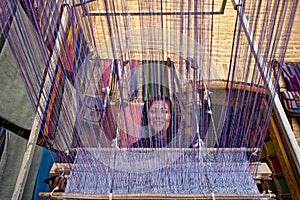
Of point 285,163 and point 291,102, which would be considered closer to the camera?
point 285,163

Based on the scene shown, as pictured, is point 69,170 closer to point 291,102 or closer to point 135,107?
point 135,107

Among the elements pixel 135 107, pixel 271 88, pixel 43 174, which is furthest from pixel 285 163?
pixel 43 174

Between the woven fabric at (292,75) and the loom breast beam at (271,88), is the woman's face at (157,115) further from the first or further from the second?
the woven fabric at (292,75)

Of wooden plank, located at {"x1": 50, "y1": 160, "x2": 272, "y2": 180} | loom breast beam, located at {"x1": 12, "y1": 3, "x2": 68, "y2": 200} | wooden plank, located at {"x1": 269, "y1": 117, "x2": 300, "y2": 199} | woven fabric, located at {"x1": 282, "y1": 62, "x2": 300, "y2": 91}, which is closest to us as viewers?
loom breast beam, located at {"x1": 12, "y1": 3, "x2": 68, "y2": 200}

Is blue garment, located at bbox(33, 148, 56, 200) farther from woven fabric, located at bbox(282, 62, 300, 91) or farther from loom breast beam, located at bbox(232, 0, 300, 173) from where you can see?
woven fabric, located at bbox(282, 62, 300, 91)

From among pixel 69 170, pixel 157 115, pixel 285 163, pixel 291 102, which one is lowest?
pixel 69 170

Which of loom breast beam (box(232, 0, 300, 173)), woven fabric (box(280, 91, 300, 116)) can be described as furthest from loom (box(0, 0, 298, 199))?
woven fabric (box(280, 91, 300, 116))

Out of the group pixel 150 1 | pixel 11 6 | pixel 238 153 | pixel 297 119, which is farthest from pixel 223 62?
pixel 11 6

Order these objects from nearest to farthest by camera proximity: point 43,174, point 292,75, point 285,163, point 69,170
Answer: point 69,170
point 43,174
point 285,163
point 292,75

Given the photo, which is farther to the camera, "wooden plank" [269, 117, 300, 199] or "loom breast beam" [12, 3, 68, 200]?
"wooden plank" [269, 117, 300, 199]

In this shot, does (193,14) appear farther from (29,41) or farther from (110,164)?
(110,164)

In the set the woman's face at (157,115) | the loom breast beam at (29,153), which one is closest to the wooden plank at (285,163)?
the woman's face at (157,115)

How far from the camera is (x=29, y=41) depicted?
0.81 m

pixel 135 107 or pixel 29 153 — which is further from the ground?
pixel 135 107
